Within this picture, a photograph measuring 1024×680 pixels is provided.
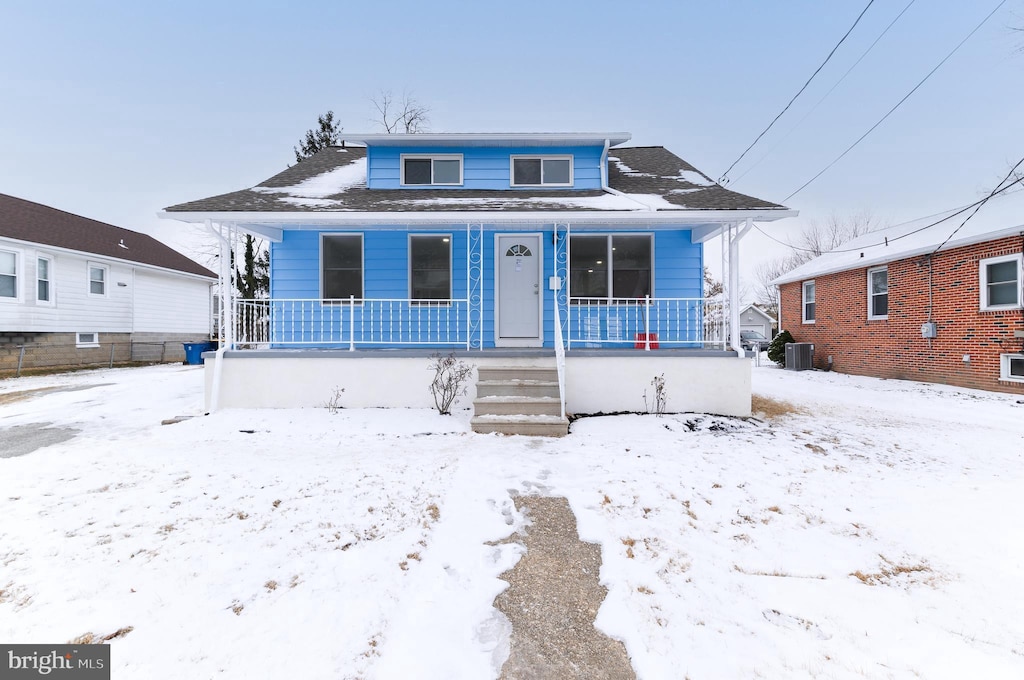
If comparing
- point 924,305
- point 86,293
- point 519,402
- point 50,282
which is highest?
point 50,282

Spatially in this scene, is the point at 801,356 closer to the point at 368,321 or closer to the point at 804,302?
the point at 804,302

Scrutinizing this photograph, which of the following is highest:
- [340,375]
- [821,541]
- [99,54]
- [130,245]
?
[99,54]

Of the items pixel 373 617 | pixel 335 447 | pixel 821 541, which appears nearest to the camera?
pixel 373 617

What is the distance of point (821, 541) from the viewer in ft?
9.76

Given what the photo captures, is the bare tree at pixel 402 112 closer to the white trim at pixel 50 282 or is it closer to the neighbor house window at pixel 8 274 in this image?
the white trim at pixel 50 282

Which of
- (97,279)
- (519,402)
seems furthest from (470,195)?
(97,279)

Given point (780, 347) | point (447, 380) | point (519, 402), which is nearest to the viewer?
point (519, 402)

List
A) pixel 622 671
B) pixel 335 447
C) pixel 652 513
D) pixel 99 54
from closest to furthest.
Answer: pixel 622 671 < pixel 652 513 < pixel 335 447 < pixel 99 54

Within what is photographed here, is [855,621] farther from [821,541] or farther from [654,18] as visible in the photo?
[654,18]

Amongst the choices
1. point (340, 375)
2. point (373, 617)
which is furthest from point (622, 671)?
point (340, 375)

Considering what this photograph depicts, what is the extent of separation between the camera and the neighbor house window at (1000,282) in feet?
29.9

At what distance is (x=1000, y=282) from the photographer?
31.1 ft

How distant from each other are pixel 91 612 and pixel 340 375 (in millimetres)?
4788

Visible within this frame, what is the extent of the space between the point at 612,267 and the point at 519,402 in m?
4.04
